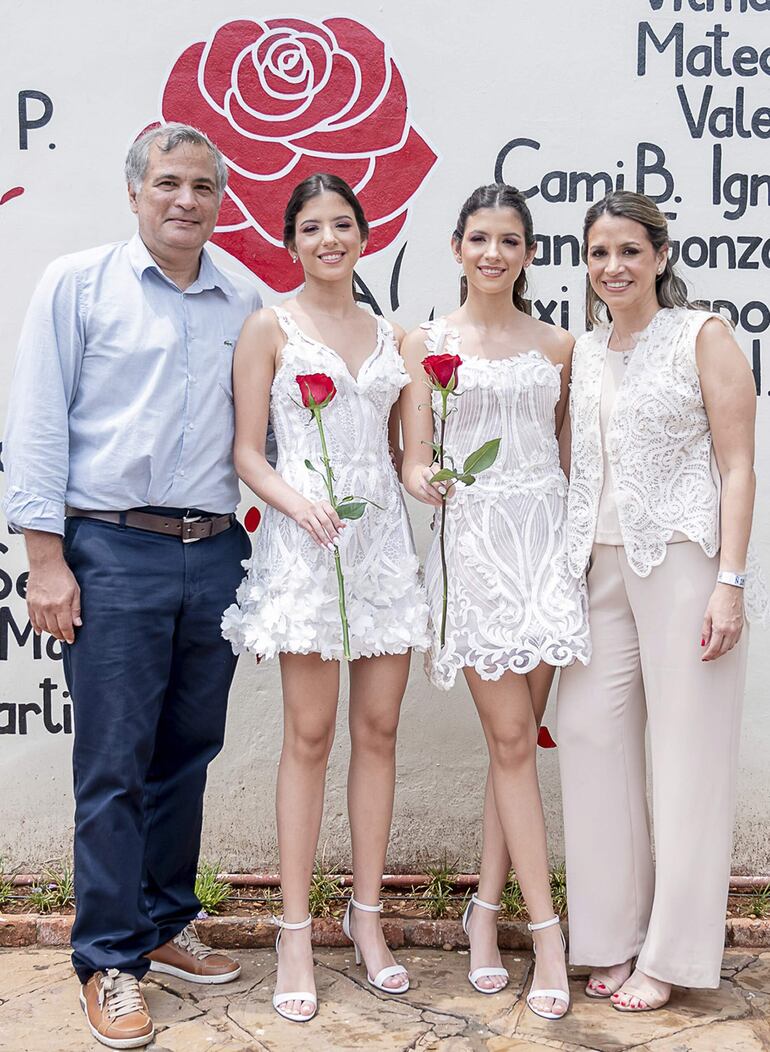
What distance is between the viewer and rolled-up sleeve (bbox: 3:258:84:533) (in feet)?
9.29

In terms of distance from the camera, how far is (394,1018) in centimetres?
303

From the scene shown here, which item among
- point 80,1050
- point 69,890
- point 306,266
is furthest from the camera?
point 69,890

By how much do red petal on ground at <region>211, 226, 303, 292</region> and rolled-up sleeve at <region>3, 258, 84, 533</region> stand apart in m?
0.93

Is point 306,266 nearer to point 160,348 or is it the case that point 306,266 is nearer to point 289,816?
point 160,348

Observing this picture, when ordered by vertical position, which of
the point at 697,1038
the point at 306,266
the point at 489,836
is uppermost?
the point at 306,266

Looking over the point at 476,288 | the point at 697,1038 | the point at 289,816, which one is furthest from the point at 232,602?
the point at 697,1038

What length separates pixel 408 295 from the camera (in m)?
3.77

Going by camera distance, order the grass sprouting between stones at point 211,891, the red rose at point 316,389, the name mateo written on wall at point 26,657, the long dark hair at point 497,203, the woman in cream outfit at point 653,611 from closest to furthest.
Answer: the red rose at point 316,389
the woman in cream outfit at point 653,611
the long dark hair at point 497,203
the grass sprouting between stones at point 211,891
the name mateo written on wall at point 26,657

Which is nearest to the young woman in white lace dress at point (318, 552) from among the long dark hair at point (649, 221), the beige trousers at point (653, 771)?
the beige trousers at point (653, 771)

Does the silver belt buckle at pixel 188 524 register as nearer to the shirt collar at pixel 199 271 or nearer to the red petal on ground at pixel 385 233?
the shirt collar at pixel 199 271

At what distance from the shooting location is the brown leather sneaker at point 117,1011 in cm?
289

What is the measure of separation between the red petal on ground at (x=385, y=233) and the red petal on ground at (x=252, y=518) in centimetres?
90

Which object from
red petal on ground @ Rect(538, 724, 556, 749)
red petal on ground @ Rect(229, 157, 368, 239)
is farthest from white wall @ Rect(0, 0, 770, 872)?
red petal on ground @ Rect(538, 724, 556, 749)

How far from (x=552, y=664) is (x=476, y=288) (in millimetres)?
1003
